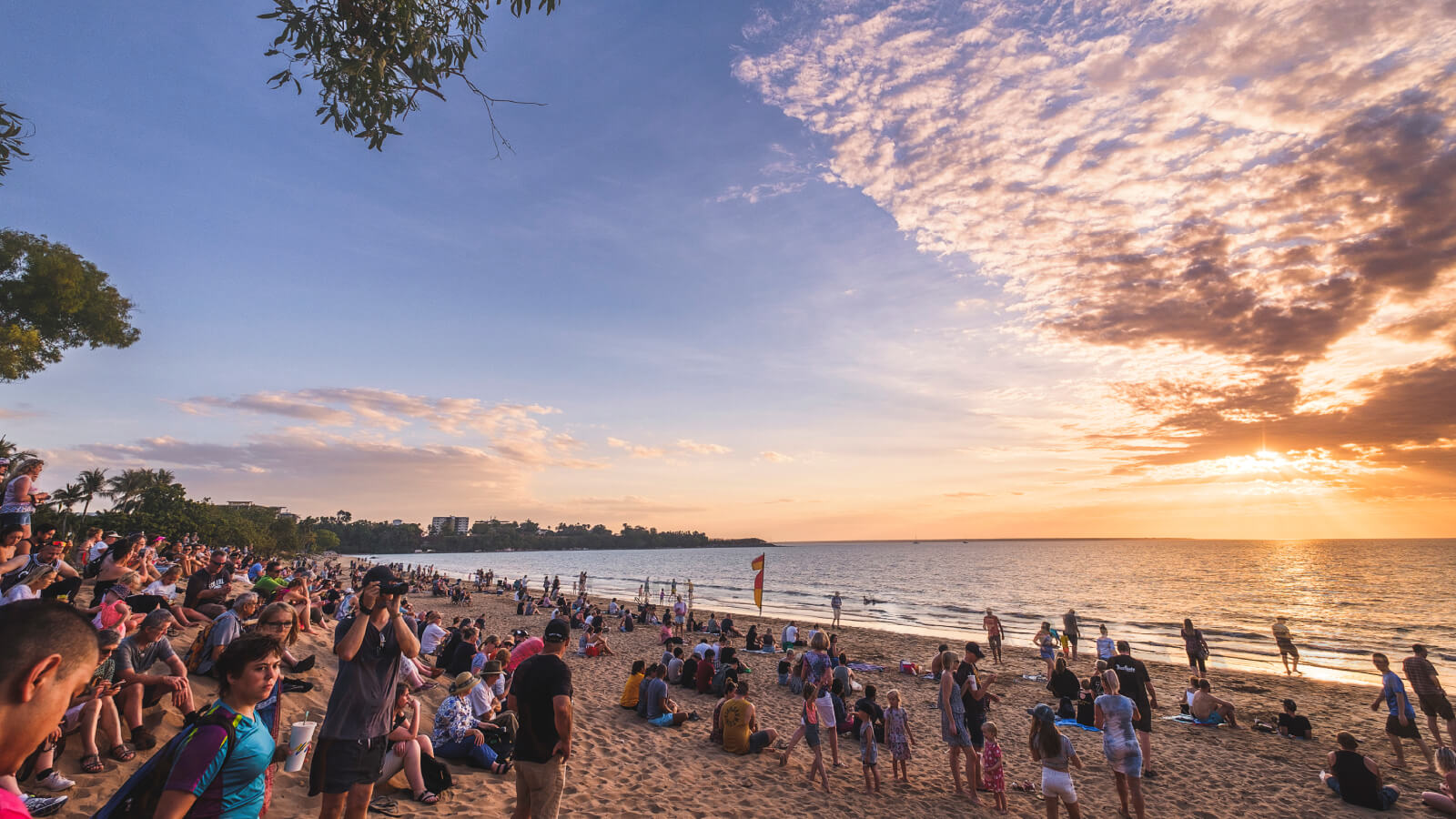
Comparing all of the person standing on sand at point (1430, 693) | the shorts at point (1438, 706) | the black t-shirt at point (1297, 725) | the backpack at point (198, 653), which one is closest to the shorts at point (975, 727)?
the person standing on sand at point (1430, 693)

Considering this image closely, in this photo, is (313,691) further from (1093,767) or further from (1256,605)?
(1256,605)

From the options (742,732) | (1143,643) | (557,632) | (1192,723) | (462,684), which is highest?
(557,632)

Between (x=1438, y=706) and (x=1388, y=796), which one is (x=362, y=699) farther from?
(x=1438, y=706)

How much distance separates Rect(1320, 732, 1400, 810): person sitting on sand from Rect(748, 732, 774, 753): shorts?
9.42m

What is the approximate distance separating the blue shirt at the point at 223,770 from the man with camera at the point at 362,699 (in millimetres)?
1813

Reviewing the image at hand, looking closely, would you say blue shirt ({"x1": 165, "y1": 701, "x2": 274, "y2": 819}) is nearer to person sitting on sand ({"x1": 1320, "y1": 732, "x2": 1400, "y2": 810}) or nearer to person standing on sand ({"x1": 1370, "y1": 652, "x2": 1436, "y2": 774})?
person sitting on sand ({"x1": 1320, "y1": 732, "x2": 1400, "y2": 810})

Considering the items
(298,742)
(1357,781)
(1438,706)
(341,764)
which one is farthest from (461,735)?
(1438,706)

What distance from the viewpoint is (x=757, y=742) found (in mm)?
10438

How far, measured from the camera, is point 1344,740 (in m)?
9.91

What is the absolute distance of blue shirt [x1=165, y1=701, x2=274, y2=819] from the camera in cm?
235

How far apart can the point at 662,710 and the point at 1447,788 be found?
1284 centimetres

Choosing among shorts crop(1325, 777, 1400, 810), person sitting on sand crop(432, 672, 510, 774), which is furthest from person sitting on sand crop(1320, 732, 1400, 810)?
person sitting on sand crop(432, 672, 510, 774)

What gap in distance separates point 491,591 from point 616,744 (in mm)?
40584

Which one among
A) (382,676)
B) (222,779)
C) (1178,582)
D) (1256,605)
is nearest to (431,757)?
(382,676)
